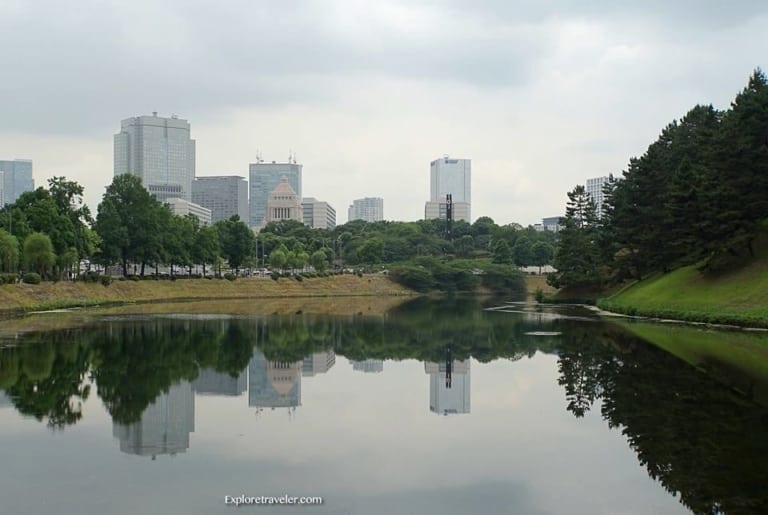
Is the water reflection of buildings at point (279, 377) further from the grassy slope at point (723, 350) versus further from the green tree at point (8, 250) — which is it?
the green tree at point (8, 250)

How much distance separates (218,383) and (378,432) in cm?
755

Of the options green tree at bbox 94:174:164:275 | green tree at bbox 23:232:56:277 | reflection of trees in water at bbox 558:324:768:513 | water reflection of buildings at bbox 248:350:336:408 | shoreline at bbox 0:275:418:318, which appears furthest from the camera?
green tree at bbox 94:174:164:275

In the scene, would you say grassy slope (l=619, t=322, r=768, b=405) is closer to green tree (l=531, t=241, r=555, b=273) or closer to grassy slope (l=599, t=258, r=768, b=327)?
grassy slope (l=599, t=258, r=768, b=327)

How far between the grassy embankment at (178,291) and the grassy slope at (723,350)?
4013cm

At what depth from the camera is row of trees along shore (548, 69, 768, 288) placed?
141ft

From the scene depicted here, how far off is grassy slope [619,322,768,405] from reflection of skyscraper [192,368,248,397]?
1259cm

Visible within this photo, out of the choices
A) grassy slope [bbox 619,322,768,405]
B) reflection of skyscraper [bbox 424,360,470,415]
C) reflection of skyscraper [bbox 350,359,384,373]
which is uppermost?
grassy slope [bbox 619,322,768,405]

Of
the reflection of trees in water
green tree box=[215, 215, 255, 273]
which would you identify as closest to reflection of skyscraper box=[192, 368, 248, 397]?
the reflection of trees in water

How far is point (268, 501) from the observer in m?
9.94

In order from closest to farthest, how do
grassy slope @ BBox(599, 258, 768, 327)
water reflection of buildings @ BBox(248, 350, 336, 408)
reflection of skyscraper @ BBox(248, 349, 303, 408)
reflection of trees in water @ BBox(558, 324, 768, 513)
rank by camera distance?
reflection of trees in water @ BBox(558, 324, 768, 513), reflection of skyscraper @ BBox(248, 349, 303, 408), water reflection of buildings @ BBox(248, 350, 336, 408), grassy slope @ BBox(599, 258, 768, 327)

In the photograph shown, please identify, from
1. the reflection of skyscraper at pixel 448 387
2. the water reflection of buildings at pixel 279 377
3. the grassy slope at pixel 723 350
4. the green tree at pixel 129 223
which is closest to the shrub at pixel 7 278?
the green tree at pixel 129 223

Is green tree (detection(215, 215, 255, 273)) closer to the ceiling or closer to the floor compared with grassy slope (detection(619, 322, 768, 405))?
closer to the ceiling

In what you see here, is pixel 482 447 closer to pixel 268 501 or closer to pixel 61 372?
pixel 268 501

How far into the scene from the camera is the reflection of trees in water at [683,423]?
10.6 m
